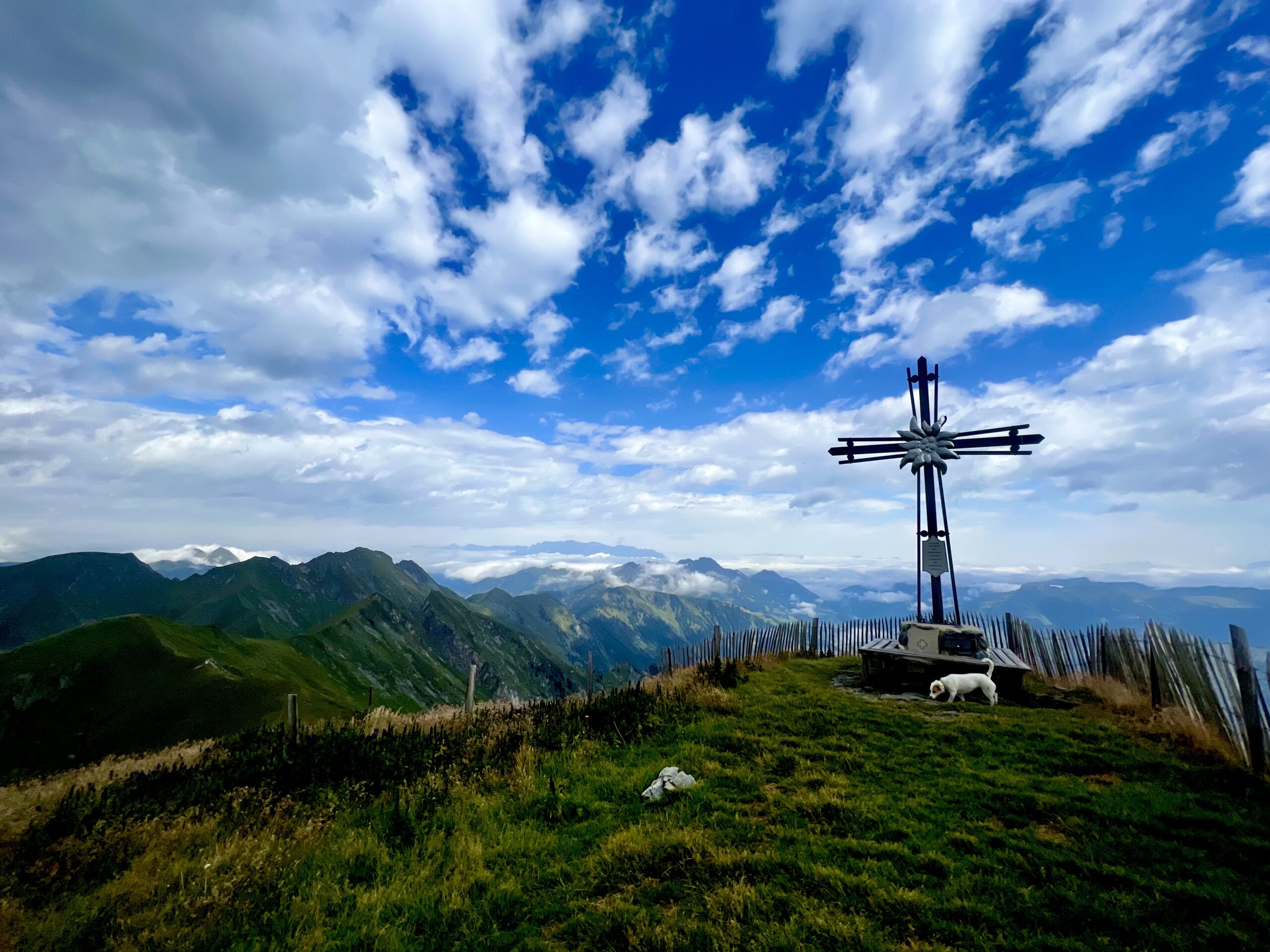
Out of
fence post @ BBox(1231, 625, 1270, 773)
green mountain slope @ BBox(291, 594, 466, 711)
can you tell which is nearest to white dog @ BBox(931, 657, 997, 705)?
fence post @ BBox(1231, 625, 1270, 773)

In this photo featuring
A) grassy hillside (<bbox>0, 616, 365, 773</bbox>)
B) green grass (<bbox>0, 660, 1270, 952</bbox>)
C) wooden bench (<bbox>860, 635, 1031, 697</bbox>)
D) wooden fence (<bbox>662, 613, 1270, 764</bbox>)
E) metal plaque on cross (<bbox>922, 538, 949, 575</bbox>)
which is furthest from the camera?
grassy hillside (<bbox>0, 616, 365, 773</bbox>)

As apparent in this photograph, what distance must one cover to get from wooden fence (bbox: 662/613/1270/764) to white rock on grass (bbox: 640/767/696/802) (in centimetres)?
849

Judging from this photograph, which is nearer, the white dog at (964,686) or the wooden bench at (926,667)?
the white dog at (964,686)

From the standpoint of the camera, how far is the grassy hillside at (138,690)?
59188mm

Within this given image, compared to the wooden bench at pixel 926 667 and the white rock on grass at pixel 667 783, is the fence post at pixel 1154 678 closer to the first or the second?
the wooden bench at pixel 926 667

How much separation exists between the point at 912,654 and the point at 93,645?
360 ft

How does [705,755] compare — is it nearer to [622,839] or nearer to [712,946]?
[622,839]

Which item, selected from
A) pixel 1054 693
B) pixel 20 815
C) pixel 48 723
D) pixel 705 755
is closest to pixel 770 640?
pixel 1054 693

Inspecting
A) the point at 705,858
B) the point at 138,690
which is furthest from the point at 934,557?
the point at 138,690

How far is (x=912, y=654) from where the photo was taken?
15469mm

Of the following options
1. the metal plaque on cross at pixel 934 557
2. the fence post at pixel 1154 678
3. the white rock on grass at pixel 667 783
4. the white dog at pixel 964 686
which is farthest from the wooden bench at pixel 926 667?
the white rock on grass at pixel 667 783

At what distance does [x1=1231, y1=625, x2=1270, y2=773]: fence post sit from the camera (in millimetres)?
7820

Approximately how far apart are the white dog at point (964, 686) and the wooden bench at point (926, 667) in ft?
2.41

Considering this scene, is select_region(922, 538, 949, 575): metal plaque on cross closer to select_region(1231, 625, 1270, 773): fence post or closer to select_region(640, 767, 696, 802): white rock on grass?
select_region(1231, 625, 1270, 773): fence post
